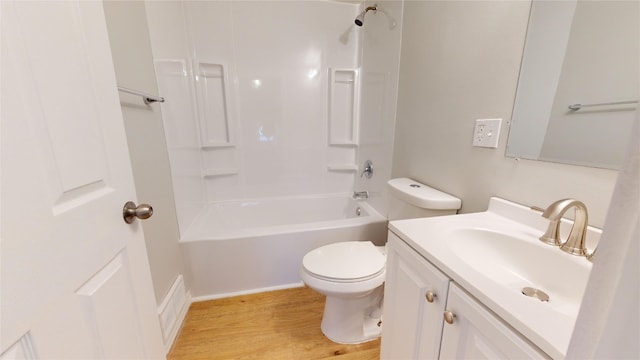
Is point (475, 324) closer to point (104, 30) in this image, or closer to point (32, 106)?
point (32, 106)

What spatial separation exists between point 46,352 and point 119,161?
0.44 m

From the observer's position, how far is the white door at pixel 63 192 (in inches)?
15.4

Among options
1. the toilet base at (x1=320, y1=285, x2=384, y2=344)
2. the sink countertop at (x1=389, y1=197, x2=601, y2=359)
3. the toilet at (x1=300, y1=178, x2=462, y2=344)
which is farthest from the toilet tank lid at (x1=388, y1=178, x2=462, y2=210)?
the toilet base at (x1=320, y1=285, x2=384, y2=344)

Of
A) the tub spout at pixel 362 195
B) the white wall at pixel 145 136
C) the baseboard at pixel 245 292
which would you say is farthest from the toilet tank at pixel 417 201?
the white wall at pixel 145 136

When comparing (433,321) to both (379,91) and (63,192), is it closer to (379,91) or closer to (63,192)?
(63,192)

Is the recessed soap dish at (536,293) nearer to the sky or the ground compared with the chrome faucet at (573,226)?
nearer to the ground

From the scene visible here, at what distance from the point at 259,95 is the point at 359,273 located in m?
1.78

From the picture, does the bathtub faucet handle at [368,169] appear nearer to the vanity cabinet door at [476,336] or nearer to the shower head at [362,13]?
the shower head at [362,13]

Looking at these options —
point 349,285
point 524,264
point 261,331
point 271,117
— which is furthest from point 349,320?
point 271,117

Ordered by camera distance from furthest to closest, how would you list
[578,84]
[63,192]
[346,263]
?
[346,263]
[578,84]
[63,192]

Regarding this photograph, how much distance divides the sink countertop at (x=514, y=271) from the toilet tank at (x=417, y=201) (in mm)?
197

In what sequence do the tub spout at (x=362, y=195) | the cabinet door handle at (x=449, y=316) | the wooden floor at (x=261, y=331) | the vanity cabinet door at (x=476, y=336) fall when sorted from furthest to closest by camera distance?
the tub spout at (x=362, y=195), the wooden floor at (x=261, y=331), the cabinet door handle at (x=449, y=316), the vanity cabinet door at (x=476, y=336)

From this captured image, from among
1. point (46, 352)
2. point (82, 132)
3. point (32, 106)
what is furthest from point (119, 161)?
point (46, 352)

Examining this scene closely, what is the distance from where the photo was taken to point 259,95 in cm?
229
